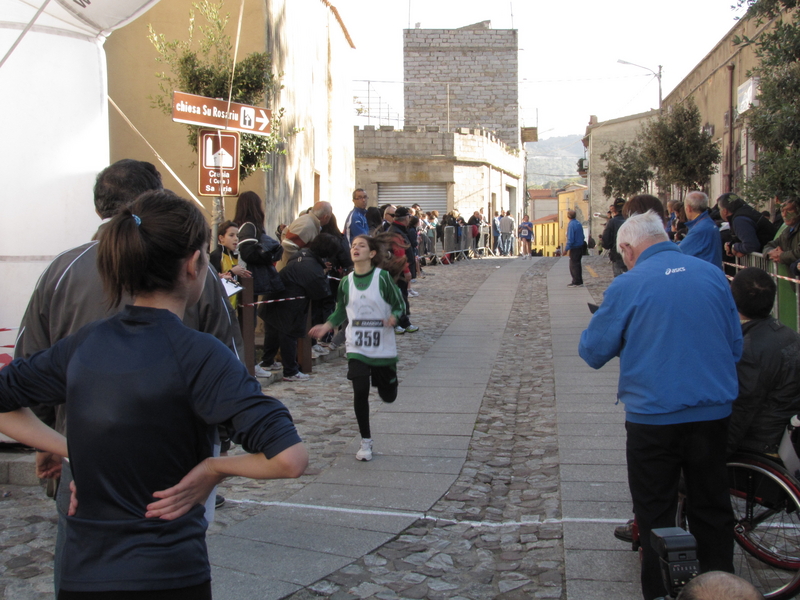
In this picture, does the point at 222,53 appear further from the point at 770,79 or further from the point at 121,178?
the point at 121,178

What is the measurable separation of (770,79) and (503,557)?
765cm

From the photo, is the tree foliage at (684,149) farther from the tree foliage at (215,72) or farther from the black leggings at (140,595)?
the black leggings at (140,595)

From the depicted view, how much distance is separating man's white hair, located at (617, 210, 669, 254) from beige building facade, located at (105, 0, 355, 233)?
895 centimetres

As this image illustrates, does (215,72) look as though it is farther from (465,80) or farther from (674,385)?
(465,80)

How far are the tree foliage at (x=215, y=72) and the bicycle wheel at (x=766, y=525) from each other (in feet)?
26.7

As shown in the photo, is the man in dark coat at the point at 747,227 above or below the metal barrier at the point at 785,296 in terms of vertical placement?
above

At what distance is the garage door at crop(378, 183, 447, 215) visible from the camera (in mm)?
33938

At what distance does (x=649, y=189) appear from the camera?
34.5m

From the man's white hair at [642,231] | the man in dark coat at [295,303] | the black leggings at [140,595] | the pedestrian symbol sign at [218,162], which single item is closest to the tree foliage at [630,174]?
the man in dark coat at [295,303]

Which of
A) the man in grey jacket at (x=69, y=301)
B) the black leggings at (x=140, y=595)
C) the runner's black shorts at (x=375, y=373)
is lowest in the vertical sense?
the runner's black shorts at (x=375, y=373)

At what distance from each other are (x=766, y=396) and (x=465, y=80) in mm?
43159

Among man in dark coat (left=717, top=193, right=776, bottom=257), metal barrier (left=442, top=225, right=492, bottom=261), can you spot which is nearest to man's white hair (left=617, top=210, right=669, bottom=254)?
man in dark coat (left=717, top=193, right=776, bottom=257)

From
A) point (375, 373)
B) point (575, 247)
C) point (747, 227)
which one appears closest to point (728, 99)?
point (575, 247)

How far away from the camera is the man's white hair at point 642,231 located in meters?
3.57
